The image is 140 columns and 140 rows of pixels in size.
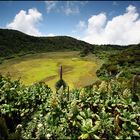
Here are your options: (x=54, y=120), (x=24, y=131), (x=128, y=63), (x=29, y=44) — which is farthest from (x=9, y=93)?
(x=29, y=44)

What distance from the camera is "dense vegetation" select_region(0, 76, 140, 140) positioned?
758 cm

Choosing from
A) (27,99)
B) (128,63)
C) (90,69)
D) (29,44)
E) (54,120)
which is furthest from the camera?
(29,44)

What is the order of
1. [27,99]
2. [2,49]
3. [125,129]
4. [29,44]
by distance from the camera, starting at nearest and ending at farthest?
[125,129] < [27,99] < [2,49] < [29,44]

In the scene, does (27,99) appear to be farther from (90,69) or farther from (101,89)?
(90,69)

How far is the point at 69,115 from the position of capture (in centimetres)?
818

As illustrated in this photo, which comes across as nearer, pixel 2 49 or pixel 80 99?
pixel 80 99

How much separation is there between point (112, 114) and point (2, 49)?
16707 centimetres

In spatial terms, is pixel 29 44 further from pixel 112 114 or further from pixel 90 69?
pixel 112 114

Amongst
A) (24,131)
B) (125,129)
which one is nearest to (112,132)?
(125,129)

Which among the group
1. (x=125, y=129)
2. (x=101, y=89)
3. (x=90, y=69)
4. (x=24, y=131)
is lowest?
(x=90, y=69)

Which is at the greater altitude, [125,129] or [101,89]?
[101,89]

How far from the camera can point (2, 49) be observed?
170 meters

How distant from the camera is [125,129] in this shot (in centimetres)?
761

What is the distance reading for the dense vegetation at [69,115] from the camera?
7578mm
